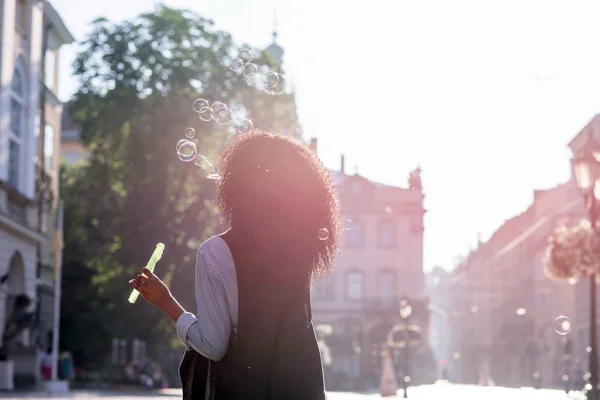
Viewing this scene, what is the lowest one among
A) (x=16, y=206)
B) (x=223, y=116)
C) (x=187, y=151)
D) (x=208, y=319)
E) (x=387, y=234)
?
(x=208, y=319)

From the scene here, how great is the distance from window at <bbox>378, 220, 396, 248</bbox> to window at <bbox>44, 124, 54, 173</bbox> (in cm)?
4316

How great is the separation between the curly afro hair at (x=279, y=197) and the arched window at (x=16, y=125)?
1293 inches

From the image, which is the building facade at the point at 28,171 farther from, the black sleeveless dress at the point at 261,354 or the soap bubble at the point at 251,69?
the black sleeveless dress at the point at 261,354

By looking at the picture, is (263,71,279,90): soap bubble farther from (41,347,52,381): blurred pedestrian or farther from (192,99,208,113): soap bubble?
(41,347,52,381): blurred pedestrian

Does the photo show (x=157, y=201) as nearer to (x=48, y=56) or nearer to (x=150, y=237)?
(x=150, y=237)

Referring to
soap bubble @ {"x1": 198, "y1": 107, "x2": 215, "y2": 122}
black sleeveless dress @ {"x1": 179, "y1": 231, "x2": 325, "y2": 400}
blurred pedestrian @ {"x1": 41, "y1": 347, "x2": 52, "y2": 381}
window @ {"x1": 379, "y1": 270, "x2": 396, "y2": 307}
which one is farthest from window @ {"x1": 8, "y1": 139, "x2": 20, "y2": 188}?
window @ {"x1": 379, "y1": 270, "x2": 396, "y2": 307}

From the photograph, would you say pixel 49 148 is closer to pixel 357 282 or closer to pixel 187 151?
Answer: pixel 187 151

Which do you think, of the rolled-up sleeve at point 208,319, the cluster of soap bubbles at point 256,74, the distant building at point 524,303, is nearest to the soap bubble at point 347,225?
the rolled-up sleeve at point 208,319

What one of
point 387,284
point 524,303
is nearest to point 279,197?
point 387,284

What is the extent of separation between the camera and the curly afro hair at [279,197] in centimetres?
477

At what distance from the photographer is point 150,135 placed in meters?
42.6

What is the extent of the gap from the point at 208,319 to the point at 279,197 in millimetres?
539

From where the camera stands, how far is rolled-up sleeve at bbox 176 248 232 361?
15.3ft

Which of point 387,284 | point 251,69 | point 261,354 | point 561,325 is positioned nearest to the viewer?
point 261,354
